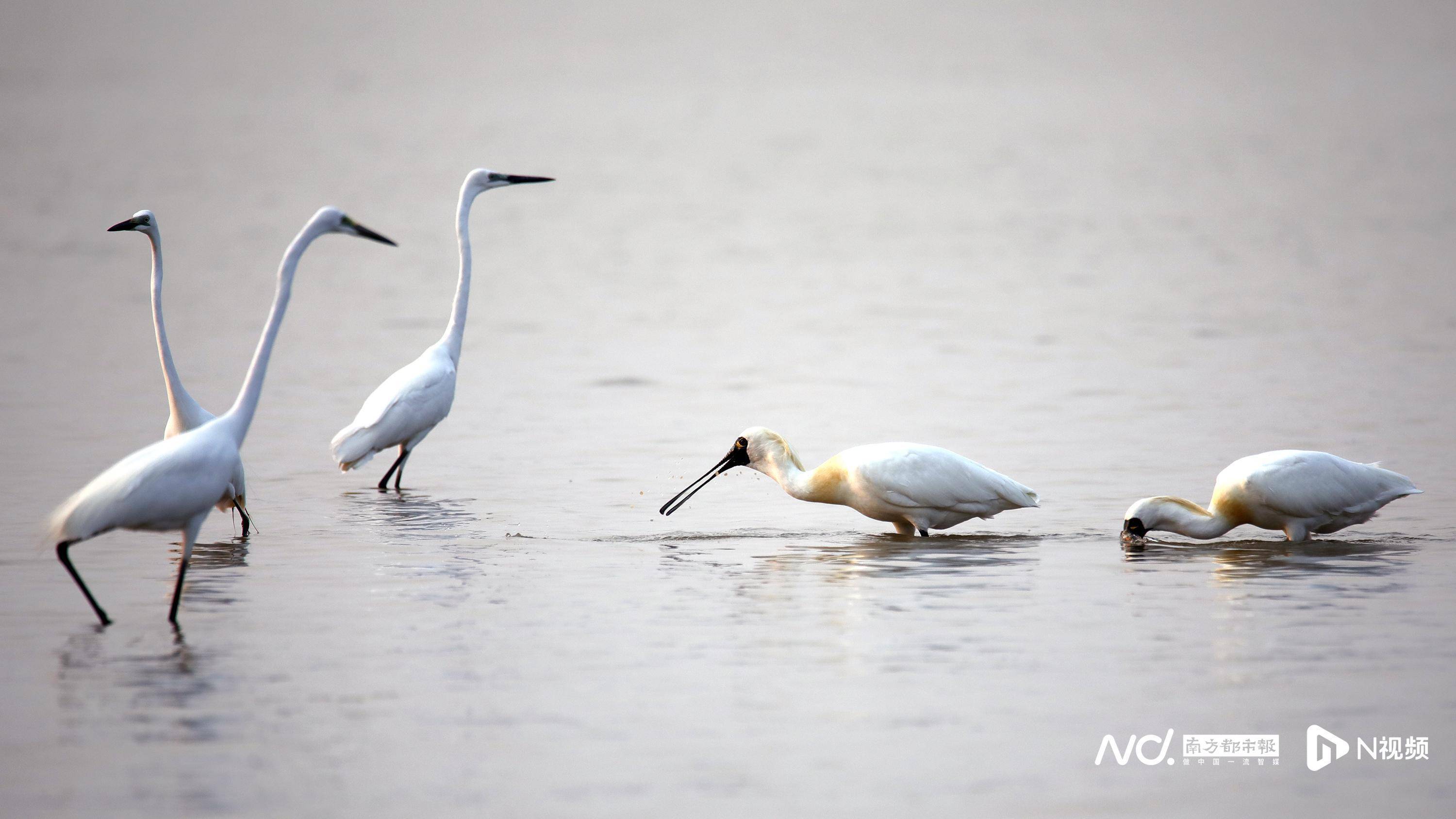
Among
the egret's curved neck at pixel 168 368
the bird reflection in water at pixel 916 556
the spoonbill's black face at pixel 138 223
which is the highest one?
the spoonbill's black face at pixel 138 223

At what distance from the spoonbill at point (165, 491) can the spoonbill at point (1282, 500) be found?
510 centimetres

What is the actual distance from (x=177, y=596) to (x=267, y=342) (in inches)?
56.0

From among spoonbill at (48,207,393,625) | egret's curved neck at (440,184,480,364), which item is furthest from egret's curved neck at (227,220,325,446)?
egret's curved neck at (440,184,480,364)

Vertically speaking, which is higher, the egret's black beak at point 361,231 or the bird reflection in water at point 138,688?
the egret's black beak at point 361,231

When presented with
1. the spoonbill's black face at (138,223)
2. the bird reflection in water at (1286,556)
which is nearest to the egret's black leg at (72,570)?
the spoonbill's black face at (138,223)

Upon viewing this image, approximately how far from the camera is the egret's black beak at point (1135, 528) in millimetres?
11031

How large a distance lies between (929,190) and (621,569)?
153ft

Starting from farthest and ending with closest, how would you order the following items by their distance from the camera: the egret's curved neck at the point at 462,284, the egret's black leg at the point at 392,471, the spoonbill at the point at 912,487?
the egret's curved neck at the point at 462,284, the egret's black leg at the point at 392,471, the spoonbill at the point at 912,487

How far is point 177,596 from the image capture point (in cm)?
895

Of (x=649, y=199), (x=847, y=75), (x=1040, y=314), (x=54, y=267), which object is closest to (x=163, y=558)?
(x=1040, y=314)

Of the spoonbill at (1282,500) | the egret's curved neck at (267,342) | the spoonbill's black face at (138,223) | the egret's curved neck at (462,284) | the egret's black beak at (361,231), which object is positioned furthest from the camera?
the egret's curved neck at (462,284)

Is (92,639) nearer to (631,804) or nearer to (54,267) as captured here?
(631,804)

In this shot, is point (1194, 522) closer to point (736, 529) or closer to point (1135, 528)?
point (1135, 528)

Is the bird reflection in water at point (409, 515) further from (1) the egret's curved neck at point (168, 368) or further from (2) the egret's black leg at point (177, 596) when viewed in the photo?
(2) the egret's black leg at point (177, 596)
